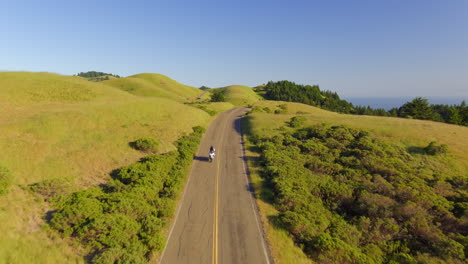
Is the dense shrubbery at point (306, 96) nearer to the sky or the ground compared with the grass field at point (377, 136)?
nearer to the sky

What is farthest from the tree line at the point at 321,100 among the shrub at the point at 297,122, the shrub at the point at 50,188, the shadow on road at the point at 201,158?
the shrub at the point at 50,188

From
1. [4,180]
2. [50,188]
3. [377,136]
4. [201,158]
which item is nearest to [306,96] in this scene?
[377,136]

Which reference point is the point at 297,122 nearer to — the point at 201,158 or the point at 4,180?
the point at 201,158

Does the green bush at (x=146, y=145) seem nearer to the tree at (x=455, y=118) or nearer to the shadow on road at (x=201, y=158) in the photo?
the shadow on road at (x=201, y=158)

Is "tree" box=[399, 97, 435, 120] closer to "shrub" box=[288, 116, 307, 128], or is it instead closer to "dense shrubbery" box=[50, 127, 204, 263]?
"shrub" box=[288, 116, 307, 128]

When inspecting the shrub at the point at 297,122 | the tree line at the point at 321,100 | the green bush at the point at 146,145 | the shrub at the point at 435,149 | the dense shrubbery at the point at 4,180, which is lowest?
the dense shrubbery at the point at 4,180
